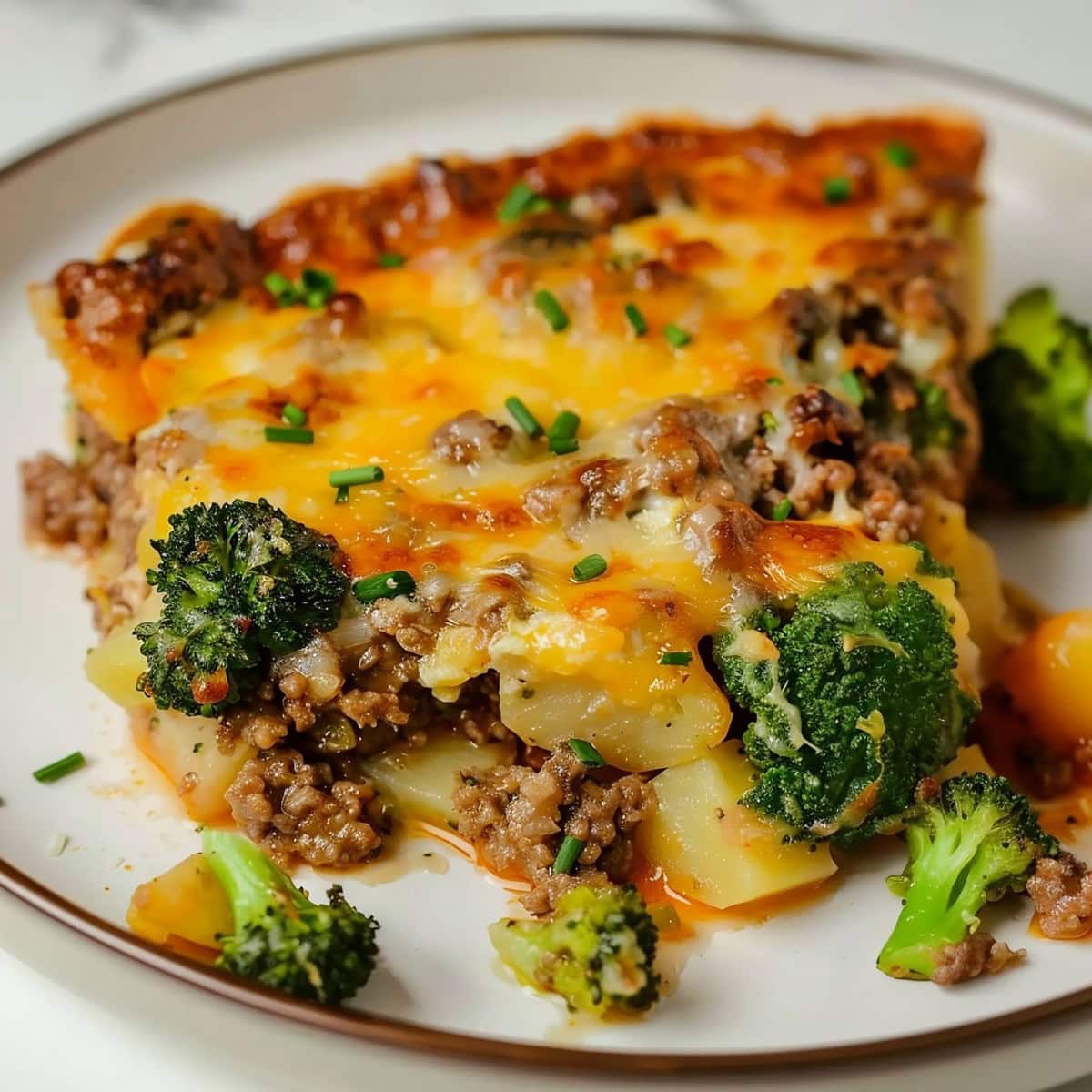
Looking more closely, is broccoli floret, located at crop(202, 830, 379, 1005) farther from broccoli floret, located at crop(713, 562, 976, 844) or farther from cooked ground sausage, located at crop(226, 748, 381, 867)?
broccoli floret, located at crop(713, 562, 976, 844)

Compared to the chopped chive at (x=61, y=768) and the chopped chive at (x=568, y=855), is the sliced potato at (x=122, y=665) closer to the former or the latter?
the chopped chive at (x=61, y=768)

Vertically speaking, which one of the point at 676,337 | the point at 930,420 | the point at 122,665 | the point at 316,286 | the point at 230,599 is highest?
the point at 316,286

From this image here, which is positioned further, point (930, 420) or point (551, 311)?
point (930, 420)

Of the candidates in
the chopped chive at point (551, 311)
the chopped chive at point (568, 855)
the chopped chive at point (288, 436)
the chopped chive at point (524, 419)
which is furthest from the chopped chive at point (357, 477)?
the chopped chive at point (568, 855)

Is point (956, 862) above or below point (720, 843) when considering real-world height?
below

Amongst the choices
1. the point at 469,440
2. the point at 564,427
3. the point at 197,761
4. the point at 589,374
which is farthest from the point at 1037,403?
the point at 197,761

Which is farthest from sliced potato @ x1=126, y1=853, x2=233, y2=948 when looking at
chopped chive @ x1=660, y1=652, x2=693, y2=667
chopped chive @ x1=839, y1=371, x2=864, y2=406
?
chopped chive @ x1=839, y1=371, x2=864, y2=406

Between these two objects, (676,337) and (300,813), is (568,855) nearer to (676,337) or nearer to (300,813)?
(300,813)
